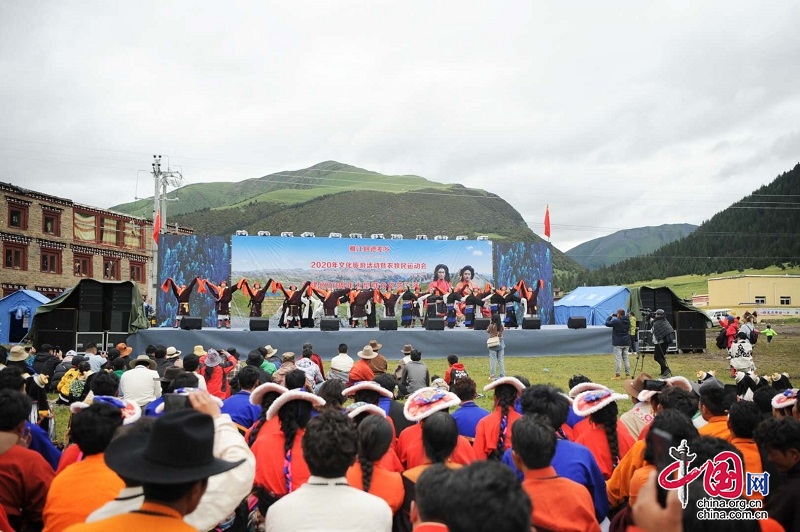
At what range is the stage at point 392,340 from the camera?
1706 cm

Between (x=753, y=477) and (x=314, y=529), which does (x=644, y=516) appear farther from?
(x=753, y=477)

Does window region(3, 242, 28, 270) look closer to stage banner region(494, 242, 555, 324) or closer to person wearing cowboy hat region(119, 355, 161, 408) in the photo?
stage banner region(494, 242, 555, 324)

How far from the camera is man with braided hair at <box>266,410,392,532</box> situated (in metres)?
2.39

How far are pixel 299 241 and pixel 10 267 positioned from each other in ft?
58.1

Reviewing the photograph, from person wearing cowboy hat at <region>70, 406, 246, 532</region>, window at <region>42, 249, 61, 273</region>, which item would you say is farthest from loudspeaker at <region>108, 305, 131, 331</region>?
window at <region>42, 249, 61, 273</region>

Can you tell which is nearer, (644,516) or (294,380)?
(644,516)

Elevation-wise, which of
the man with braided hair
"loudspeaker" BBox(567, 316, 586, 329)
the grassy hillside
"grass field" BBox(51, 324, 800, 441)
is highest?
the grassy hillside

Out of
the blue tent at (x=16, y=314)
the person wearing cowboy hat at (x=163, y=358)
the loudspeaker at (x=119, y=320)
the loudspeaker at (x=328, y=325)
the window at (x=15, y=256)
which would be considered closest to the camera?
the person wearing cowboy hat at (x=163, y=358)

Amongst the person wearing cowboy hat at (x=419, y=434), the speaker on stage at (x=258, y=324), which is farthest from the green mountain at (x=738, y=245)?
the person wearing cowboy hat at (x=419, y=434)

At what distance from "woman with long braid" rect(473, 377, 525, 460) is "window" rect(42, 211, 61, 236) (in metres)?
38.0

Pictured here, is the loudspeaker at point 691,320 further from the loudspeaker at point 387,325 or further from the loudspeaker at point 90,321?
the loudspeaker at point 90,321

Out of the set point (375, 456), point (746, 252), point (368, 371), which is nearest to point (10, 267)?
point (368, 371)

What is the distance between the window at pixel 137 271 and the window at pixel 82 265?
4751mm

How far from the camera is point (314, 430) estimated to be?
2664mm
